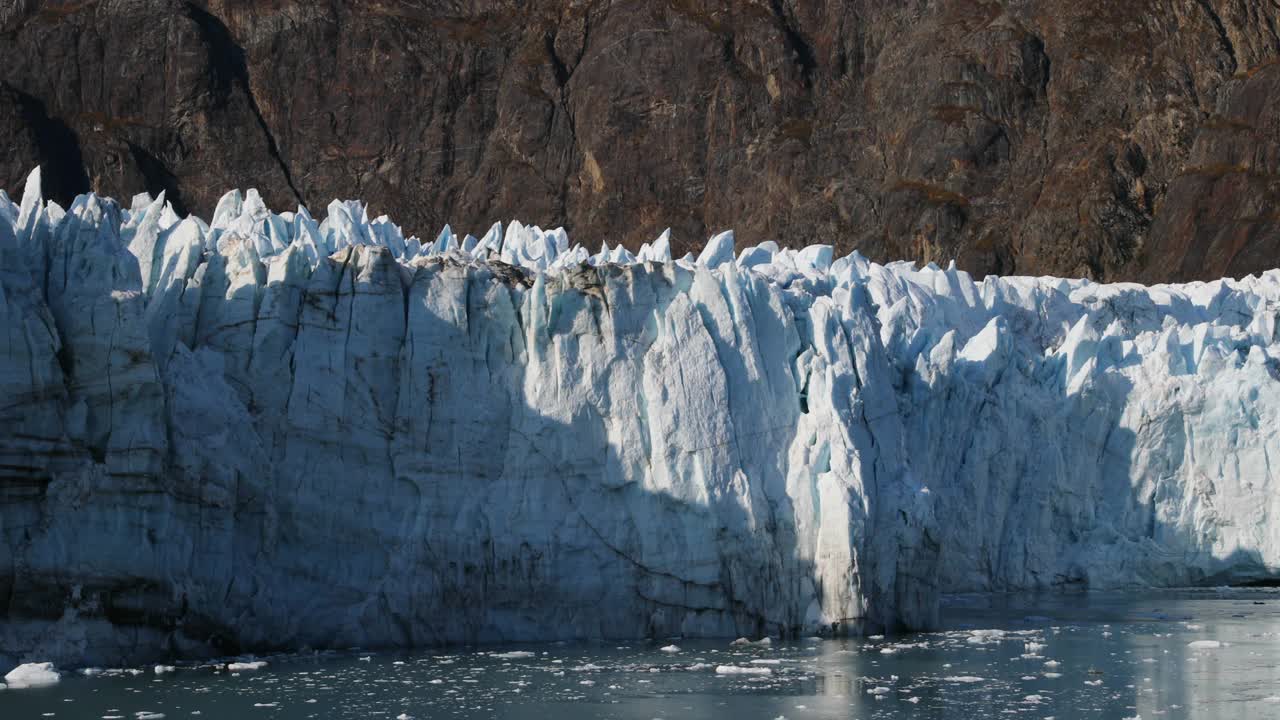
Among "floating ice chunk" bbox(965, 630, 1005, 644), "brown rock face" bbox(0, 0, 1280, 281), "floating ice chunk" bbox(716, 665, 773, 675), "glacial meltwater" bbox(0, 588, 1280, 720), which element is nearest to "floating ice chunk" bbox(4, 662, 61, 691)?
"glacial meltwater" bbox(0, 588, 1280, 720)

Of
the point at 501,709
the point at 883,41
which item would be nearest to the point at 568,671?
the point at 501,709

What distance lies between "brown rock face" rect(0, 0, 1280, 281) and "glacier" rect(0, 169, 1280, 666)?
32.6m

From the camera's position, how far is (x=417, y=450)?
63.2ft

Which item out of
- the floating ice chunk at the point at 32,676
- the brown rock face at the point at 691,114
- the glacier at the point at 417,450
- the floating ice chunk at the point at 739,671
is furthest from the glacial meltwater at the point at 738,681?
the brown rock face at the point at 691,114

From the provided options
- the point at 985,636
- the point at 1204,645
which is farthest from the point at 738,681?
the point at 1204,645

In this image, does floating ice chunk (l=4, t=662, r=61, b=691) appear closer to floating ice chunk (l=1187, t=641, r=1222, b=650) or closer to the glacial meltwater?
the glacial meltwater

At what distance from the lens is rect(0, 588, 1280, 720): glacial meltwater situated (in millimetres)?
14766

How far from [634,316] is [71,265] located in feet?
20.4

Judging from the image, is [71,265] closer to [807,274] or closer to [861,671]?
[861,671]

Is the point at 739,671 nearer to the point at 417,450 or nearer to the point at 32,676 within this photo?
the point at 417,450

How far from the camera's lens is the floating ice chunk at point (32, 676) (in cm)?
1589

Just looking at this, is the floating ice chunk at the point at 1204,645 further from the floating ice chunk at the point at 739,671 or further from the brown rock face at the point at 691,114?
the brown rock face at the point at 691,114

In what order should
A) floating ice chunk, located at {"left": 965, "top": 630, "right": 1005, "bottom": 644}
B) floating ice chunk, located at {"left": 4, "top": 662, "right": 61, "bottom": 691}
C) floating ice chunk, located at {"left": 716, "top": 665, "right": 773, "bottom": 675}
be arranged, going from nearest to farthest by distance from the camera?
1. floating ice chunk, located at {"left": 4, "top": 662, "right": 61, "bottom": 691}
2. floating ice chunk, located at {"left": 716, "top": 665, "right": 773, "bottom": 675}
3. floating ice chunk, located at {"left": 965, "top": 630, "right": 1005, "bottom": 644}

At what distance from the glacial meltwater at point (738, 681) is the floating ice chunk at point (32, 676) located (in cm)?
18
